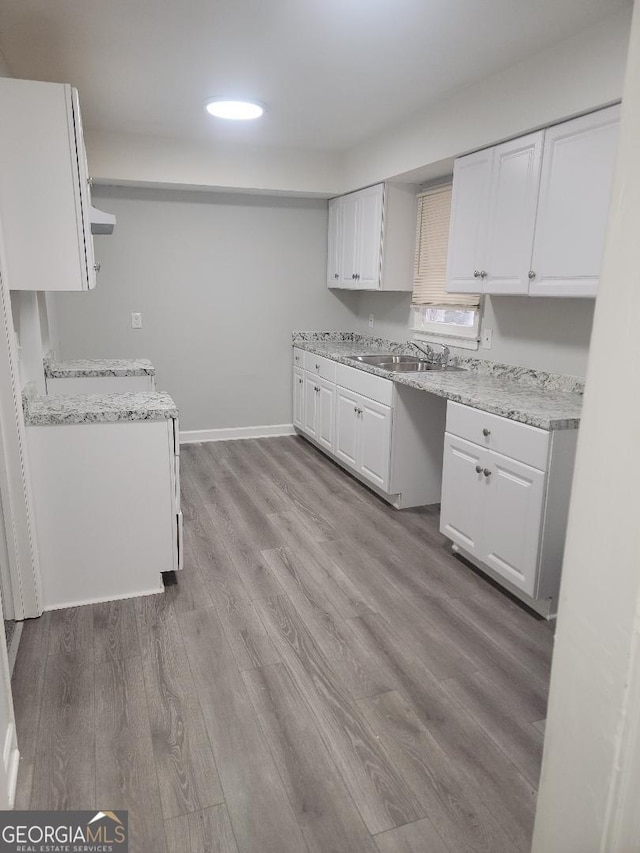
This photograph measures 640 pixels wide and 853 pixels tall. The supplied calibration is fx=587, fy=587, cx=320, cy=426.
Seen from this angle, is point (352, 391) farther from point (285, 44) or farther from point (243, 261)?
point (285, 44)

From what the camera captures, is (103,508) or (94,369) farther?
(94,369)

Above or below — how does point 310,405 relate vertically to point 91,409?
below

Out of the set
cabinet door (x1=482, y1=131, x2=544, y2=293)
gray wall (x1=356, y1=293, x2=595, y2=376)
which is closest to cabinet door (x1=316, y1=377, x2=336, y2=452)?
gray wall (x1=356, y1=293, x2=595, y2=376)

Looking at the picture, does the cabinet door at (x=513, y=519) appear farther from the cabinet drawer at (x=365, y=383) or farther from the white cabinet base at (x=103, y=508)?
the white cabinet base at (x=103, y=508)

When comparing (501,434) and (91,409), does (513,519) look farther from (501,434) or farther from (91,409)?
(91,409)

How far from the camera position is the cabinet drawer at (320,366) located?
4484 millimetres

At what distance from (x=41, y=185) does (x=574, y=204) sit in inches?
87.9

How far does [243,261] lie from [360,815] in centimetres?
432

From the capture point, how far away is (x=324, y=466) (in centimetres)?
463

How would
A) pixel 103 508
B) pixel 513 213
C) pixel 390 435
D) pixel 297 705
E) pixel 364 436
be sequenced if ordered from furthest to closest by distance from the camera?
pixel 364 436 → pixel 390 435 → pixel 513 213 → pixel 103 508 → pixel 297 705

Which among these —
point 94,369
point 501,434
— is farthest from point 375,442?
point 94,369

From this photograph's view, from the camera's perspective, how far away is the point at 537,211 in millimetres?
2744

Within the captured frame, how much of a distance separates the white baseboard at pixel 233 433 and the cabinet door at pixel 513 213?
9.18 feet

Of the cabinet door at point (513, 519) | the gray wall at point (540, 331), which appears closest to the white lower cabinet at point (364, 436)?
the gray wall at point (540, 331)
